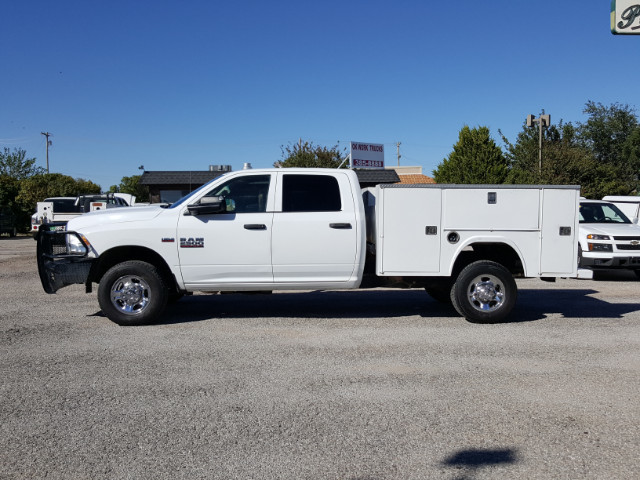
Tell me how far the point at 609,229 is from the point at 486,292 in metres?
6.66

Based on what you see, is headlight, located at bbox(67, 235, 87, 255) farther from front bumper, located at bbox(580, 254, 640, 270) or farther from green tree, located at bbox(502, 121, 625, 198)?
green tree, located at bbox(502, 121, 625, 198)

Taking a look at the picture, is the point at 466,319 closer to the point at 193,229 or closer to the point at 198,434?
the point at 193,229

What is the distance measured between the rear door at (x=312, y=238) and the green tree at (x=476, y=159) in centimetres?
2864

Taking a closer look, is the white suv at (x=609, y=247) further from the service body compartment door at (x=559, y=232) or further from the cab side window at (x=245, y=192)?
the cab side window at (x=245, y=192)

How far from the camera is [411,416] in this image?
4.39m

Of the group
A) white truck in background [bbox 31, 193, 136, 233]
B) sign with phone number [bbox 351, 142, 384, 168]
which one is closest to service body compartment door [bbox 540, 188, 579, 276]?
white truck in background [bbox 31, 193, 136, 233]

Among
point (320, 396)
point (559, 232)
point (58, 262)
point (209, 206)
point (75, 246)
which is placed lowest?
point (320, 396)

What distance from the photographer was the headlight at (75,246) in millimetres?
7422

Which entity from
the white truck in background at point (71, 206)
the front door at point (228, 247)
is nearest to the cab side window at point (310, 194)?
the front door at point (228, 247)

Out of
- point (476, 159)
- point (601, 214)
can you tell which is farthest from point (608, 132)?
point (601, 214)

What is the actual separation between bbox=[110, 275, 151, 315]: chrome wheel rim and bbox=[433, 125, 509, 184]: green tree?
97.7 ft

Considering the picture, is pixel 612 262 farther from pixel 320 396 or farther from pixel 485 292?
pixel 320 396

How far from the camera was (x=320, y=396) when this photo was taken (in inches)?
190

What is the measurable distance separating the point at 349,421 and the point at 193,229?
395 centimetres
